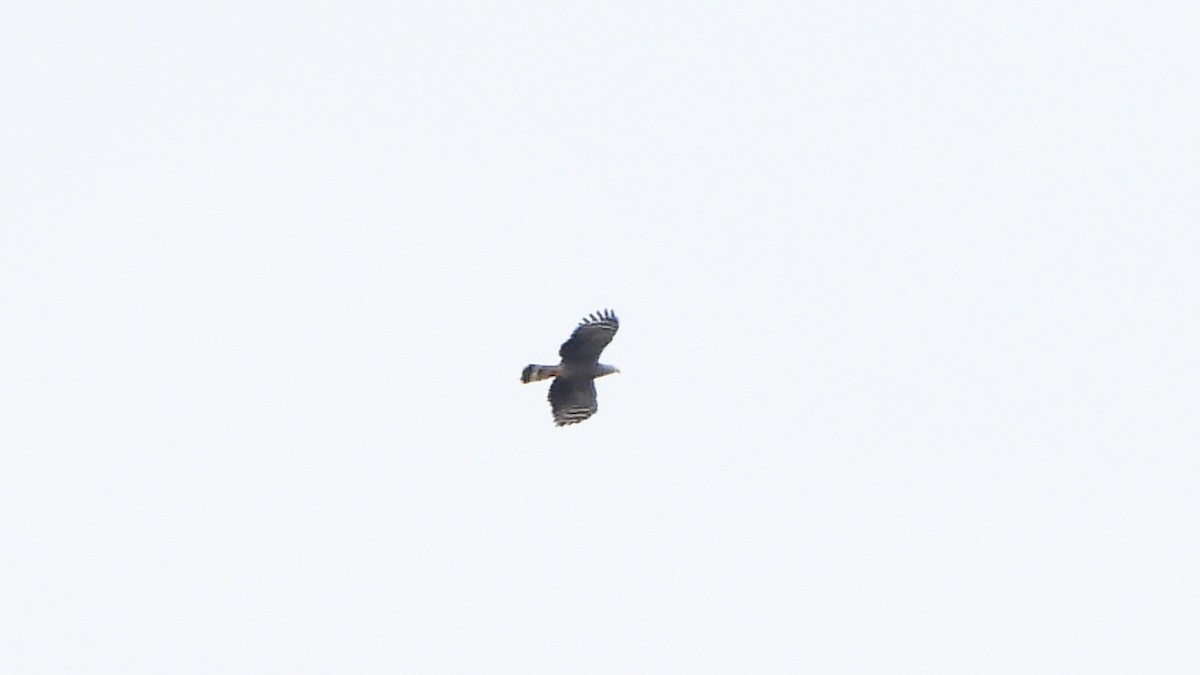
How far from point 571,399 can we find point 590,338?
156 cm

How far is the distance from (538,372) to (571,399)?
1107mm

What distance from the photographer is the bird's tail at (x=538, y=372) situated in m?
92.5

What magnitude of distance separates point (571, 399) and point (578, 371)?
68 cm

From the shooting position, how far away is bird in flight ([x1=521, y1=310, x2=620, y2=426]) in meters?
92.4

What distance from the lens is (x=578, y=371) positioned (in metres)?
92.9

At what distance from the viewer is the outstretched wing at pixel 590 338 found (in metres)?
92.4

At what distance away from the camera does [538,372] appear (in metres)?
92.5

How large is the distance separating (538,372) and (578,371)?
97 centimetres

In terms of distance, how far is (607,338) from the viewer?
9256 centimetres

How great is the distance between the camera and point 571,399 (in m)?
93.1

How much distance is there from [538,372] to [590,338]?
1.39 metres

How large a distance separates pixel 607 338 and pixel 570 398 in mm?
1659

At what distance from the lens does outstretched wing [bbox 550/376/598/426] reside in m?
92.9

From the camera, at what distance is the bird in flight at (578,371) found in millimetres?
92438
